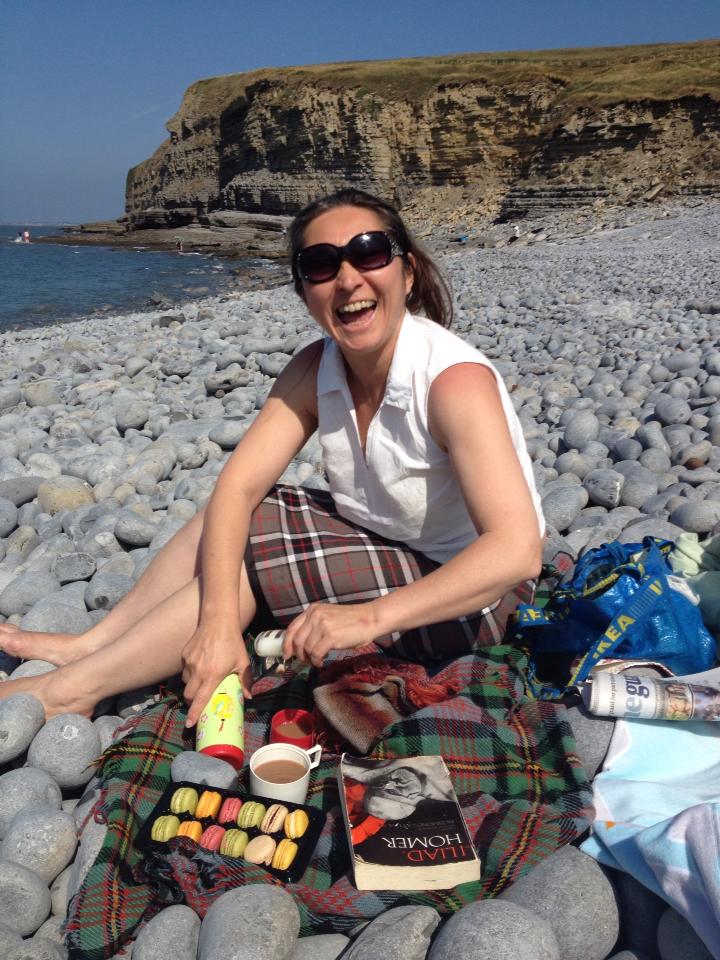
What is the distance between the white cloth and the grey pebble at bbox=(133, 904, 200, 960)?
0.75 meters

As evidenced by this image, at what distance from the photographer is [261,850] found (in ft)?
4.90

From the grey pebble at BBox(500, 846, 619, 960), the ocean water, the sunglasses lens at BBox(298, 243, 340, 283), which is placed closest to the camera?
the grey pebble at BBox(500, 846, 619, 960)

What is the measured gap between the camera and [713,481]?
10.6 feet

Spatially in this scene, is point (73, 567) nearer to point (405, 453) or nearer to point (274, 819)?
point (405, 453)

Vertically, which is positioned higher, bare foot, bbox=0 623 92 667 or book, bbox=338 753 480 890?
book, bbox=338 753 480 890

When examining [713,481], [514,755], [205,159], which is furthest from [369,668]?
[205,159]

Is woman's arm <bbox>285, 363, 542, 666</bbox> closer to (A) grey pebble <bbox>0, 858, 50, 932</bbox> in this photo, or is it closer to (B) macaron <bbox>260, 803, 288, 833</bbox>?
(B) macaron <bbox>260, 803, 288, 833</bbox>

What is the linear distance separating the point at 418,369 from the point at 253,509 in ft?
2.24

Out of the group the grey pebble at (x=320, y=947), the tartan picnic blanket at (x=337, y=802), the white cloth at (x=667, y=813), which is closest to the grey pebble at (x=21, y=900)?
the tartan picnic blanket at (x=337, y=802)

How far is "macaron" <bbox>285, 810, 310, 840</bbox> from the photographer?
4.96 ft

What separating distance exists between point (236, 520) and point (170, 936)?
109 centimetres

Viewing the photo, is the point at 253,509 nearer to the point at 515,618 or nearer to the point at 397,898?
the point at 515,618

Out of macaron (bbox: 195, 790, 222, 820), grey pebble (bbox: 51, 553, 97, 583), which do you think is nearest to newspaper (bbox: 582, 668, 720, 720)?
macaron (bbox: 195, 790, 222, 820)

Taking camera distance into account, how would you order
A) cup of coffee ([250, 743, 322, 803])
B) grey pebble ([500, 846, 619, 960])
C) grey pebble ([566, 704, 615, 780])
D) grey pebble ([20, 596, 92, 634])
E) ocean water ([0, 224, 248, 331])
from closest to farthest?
grey pebble ([500, 846, 619, 960]) → cup of coffee ([250, 743, 322, 803]) → grey pebble ([566, 704, 615, 780]) → grey pebble ([20, 596, 92, 634]) → ocean water ([0, 224, 248, 331])
